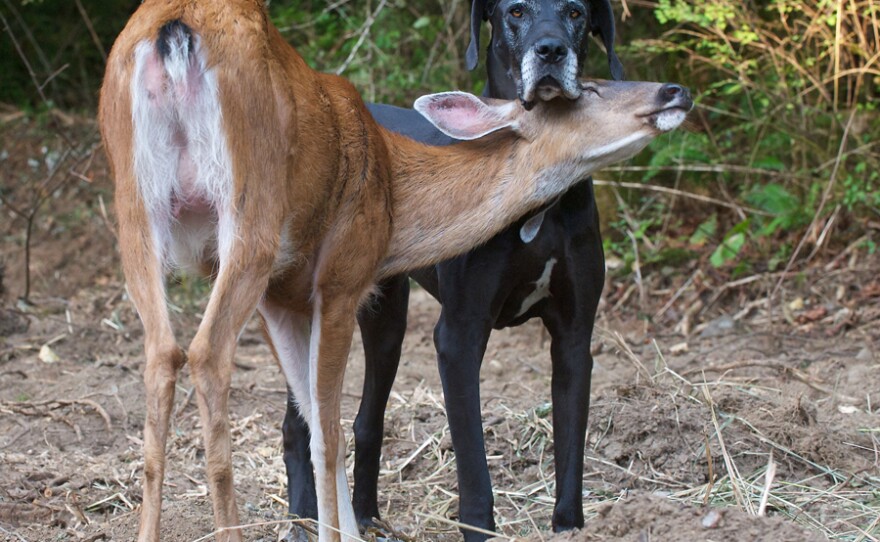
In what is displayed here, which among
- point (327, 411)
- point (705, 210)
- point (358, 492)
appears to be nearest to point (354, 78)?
point (705, 210)

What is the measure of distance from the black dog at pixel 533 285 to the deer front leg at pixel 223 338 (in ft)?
3.49

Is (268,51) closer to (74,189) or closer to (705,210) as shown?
(705,210)

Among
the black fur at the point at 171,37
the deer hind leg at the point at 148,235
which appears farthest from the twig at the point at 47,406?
the black fur at the point at 171,37

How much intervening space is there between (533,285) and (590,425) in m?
1.67

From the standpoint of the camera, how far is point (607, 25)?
18.6 ft

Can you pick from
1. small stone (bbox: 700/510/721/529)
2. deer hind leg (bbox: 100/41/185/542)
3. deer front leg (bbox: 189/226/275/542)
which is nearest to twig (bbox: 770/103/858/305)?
small stone (bbox: 700/510/721/529)

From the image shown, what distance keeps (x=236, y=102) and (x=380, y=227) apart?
87cm

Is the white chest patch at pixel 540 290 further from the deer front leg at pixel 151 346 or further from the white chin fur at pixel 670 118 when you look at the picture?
the deer front leg at pixel 151 346

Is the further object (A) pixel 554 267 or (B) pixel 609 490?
(B) pixel 609 490

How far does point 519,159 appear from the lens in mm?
4867

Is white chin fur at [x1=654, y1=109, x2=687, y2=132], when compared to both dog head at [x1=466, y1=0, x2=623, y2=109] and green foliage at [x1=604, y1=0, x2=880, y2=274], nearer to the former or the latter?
dog head at [x1=466, y1=0, x2=623, y2=109]

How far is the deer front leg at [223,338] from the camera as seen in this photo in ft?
13.6

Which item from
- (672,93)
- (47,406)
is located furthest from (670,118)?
(47,406)

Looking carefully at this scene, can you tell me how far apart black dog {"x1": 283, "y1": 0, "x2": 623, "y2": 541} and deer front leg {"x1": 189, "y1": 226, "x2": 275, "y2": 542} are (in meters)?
1.06
